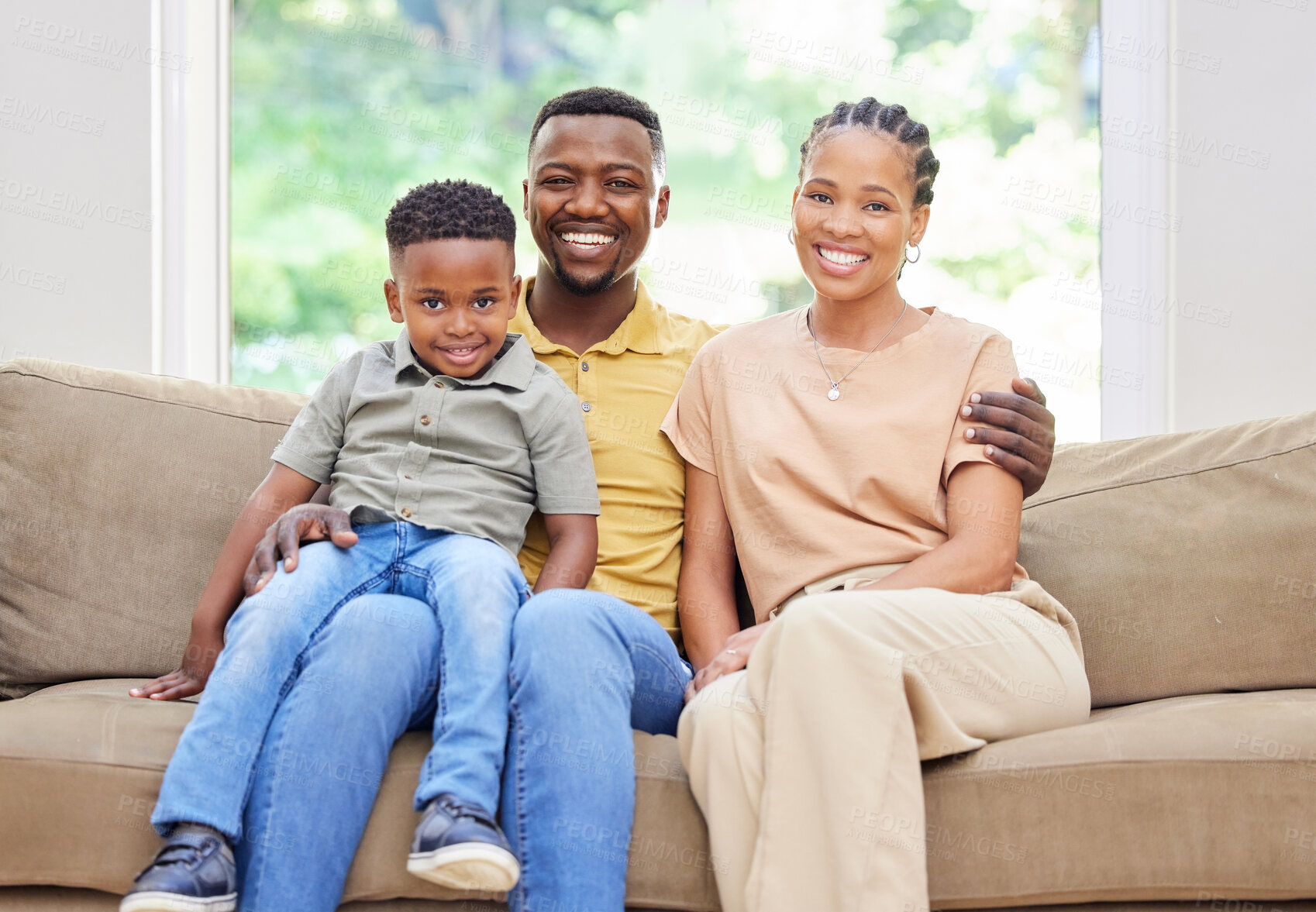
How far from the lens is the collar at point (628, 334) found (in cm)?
187

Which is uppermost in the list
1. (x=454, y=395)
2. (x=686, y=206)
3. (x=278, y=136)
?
(x=278, y=136)

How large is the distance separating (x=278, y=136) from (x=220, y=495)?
1.18m

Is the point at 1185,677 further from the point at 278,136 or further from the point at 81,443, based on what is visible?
the point at 278,136

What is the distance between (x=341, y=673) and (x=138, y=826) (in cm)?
30

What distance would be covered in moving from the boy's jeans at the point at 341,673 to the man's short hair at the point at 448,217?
0.47 metres

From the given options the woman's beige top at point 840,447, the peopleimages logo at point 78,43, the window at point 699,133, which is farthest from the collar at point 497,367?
the peopleimages logo at point 78,43

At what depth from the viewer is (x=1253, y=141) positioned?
243 centimetres

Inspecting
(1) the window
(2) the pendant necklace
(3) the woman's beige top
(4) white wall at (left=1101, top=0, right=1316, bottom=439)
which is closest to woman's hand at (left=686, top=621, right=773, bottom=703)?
(3) the woman's beige top

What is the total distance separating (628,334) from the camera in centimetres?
190

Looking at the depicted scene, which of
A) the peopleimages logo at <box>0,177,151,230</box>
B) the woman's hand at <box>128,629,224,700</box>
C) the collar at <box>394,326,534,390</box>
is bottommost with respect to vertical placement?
the woman's hand at <box>128,629,224,700</box>

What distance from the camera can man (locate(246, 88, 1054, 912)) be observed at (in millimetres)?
1232

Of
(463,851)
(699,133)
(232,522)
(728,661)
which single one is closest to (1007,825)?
(728,661)

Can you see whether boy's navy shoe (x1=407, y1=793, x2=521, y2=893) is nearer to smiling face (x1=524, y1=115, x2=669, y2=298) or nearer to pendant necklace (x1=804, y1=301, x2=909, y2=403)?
pendant necklace (x1=804, y1=301, x2=909, y2=403)

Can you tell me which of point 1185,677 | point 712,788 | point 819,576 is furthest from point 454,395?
point 1185,677
